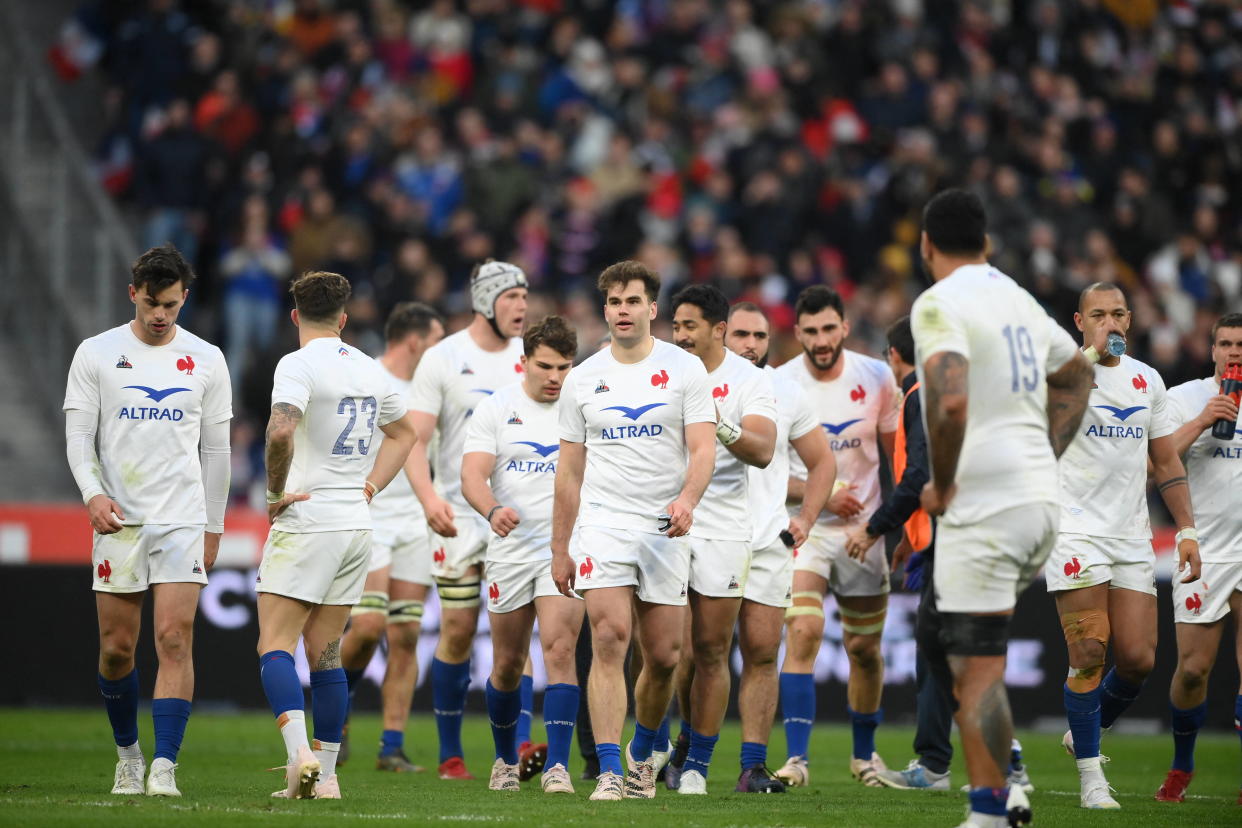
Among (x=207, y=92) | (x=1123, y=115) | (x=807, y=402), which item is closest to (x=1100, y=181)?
(x=1123, y=115)

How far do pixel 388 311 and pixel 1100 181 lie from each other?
10400 mm

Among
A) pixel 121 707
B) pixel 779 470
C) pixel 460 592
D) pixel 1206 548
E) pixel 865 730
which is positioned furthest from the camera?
pixel 865 730

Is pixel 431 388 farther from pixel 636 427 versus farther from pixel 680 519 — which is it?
pixel 680 519

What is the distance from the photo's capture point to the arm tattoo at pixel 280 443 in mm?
8891

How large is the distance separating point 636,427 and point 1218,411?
3985 millimetres

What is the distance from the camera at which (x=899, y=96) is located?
23203mm

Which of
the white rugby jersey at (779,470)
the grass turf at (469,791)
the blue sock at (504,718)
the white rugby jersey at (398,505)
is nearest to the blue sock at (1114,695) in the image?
the grass turf at (469,791)

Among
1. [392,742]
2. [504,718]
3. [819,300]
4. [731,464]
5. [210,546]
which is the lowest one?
[392,742]

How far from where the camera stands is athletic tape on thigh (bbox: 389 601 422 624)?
12680 millimetres

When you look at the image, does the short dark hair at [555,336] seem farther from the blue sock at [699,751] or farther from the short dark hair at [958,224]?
the short dark hair at [958,224]

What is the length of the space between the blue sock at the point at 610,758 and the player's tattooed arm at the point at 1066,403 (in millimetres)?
2997

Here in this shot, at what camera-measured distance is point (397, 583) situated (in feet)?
41.9

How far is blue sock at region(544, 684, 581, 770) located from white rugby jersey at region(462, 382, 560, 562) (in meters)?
1.22

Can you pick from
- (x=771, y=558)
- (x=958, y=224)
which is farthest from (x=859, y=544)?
(x=958, y=224)
